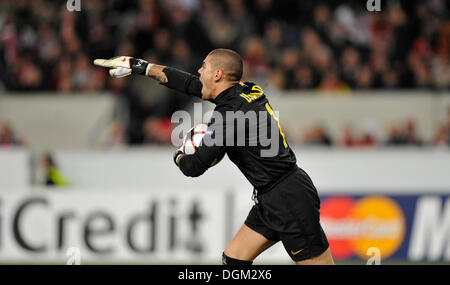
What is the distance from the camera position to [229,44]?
15.9 metres

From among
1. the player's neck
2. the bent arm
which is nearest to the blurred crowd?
the bent arm

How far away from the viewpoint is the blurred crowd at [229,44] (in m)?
15.2

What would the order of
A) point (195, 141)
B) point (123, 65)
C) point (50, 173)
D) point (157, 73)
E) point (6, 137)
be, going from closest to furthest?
point (195, 141)
point (123, 65)
point (157, 73)
point (50, 173)
point (6, 137)

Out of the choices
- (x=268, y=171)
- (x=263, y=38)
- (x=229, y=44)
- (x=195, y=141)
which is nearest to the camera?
(x=195, y=141)

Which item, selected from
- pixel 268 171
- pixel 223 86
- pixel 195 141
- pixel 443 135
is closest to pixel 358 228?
pixel 443 135

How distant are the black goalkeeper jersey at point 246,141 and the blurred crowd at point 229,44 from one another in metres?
7.86

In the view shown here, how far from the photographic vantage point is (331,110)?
15070mm

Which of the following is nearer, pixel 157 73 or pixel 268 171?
pixel 268 171

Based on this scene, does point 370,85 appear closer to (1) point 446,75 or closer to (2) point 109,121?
(1) point 446,75

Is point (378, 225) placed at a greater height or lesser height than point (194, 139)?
lesser

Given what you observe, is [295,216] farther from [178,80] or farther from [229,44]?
[229,44]

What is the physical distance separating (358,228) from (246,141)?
6543 millimetres

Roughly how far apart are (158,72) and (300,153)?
627cm
